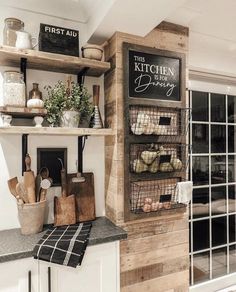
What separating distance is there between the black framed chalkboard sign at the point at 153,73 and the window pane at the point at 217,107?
74 cm

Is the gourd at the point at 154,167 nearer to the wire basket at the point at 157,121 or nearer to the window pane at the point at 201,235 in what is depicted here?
the wire basket at the point at 157,121

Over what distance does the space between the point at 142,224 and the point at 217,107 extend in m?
1.47

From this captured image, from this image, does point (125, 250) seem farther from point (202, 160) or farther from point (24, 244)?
point (202, 160)

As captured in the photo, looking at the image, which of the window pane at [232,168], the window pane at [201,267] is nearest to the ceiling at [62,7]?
the window pane at [232,168]

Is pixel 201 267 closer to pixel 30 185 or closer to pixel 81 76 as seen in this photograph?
pixel 30 185

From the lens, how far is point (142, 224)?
72.1 inches

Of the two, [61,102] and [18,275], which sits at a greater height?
[61,102]

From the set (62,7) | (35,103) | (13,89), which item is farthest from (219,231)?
(62,7)

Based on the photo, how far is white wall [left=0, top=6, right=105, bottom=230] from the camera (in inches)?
63.9

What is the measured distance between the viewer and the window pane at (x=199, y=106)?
2.40 meters

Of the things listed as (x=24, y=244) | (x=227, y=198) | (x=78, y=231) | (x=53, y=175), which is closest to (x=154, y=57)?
(x=53, y=175)

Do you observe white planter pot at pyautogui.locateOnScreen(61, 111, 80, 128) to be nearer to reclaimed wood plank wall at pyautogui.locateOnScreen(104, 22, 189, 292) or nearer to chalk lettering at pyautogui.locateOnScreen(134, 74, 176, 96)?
reclaimed wood plank wall at pyautogui.locateOnScreen(104, 22, 189, 292)

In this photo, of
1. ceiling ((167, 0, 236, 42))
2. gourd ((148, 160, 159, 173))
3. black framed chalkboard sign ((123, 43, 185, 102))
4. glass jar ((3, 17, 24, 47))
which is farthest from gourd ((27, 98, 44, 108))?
ceiling ((167, 0, 236, 42))

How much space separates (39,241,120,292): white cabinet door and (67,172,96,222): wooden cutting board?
32cm
